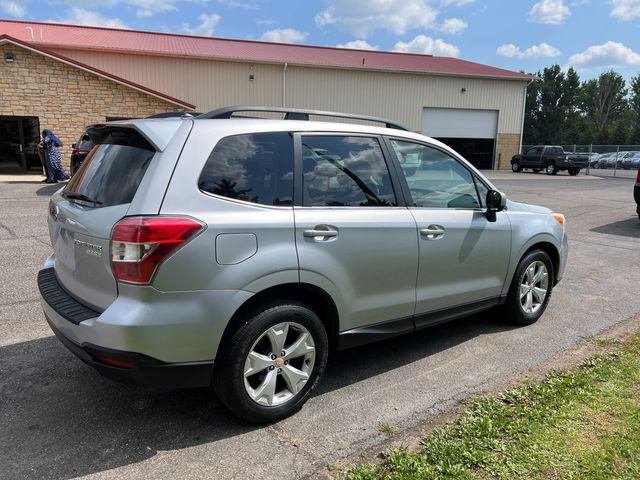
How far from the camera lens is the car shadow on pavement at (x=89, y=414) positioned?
2.75 meters

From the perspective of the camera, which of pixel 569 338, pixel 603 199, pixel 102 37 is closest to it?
pixel 569 338

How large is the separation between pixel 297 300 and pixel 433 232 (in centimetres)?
124

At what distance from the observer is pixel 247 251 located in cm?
286

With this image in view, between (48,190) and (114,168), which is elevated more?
(114,168)

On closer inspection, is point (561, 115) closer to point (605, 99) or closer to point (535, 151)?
point (605, 99)

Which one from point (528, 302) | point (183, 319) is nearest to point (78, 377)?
point (183, 319)

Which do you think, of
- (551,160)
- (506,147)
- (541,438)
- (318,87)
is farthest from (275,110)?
(506,147)

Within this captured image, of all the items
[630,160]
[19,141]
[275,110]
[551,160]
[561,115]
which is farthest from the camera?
[561,115]

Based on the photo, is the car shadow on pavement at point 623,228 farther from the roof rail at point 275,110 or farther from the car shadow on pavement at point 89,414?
the roof rail at point 275,110

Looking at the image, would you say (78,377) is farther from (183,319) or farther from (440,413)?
(440,413)

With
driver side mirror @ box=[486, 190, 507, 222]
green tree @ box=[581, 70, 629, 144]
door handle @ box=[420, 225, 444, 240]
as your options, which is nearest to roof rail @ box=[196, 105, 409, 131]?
door handle @ box=[420, 225, 444, 240]

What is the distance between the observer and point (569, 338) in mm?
4633

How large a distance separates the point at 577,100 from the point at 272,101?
63.6 metres

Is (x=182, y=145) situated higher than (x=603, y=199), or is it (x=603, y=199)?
(x=182, y=145)
